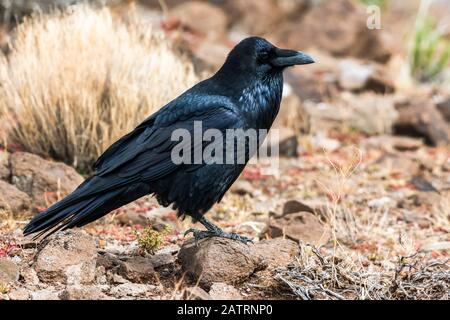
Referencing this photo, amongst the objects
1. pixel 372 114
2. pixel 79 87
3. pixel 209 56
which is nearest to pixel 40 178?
pixel 79 87

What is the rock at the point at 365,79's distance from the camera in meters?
11.3

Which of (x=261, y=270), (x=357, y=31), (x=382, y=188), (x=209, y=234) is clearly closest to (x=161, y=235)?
(x=209, y=234)

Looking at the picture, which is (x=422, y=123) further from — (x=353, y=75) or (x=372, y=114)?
(x=353, y=75)

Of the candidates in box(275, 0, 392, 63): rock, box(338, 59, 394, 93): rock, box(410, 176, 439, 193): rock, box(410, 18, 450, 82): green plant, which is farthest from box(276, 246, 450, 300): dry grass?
box(275, 0, 392, 63): rock

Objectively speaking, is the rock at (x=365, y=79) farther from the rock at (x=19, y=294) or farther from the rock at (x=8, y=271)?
the rock at (x=19, y=294)

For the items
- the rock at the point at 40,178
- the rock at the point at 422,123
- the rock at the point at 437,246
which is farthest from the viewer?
the rock at the point at 422,123

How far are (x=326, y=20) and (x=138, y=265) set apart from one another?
9.78 meters

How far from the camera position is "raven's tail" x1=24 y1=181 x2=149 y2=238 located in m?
4.58

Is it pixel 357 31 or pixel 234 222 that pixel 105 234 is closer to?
pixel 234 222

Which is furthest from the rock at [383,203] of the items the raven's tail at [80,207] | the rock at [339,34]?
the rock at [339,34]

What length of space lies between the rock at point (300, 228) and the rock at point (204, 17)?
A: 7.53 metres

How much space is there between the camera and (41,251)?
15.4ft

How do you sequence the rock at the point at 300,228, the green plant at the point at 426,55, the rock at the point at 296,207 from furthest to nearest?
the green plant at the point at 426,55 < the rock at the point at 296,207 < the rock at the point at 300,228

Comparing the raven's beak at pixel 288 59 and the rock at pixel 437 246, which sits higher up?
the raven's beak at pixel 288 59
